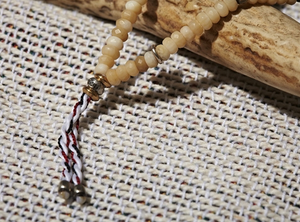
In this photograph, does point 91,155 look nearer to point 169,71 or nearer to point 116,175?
point 116,175

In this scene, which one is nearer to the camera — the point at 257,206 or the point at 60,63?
the point at 257,206

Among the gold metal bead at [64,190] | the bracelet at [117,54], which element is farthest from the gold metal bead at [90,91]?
the gold metal bead at [64,190]

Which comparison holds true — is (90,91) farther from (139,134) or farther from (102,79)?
(139,134)

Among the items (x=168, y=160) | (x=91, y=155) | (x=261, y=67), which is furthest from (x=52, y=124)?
(x=261, y=67)

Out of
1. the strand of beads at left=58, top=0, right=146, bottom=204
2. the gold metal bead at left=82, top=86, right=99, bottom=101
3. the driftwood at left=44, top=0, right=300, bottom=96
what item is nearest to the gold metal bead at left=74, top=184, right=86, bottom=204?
the strand of beads at left=58, top=0, right=146, bottom=204

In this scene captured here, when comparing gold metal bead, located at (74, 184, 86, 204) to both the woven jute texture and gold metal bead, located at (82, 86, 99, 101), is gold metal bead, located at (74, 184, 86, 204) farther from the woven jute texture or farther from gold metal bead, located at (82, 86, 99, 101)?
gold metal bead, located at (82, 86, 99, 101)

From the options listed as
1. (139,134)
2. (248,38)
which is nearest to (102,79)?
(139,134)
